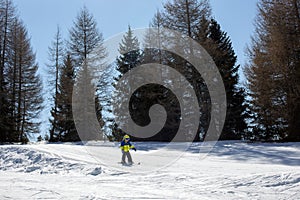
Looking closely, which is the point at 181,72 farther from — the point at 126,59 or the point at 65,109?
the point at 65,109

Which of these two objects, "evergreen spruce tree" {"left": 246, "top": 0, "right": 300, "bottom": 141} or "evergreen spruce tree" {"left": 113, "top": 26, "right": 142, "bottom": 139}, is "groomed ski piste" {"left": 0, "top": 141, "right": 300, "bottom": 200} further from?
"evergreen spruce tree" {"left": 113, "top": 26, "right": 142, "bottom": 139}

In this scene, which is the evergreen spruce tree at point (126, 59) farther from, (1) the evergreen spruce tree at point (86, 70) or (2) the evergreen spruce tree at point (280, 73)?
(2) the evergreen spruce tree at point (280, 73)

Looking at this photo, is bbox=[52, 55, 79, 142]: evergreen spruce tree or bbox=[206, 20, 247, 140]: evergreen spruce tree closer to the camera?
bbox=[206, 20, 247, 140]: evergreen spruce tree

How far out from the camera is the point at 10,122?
20781 millimetres

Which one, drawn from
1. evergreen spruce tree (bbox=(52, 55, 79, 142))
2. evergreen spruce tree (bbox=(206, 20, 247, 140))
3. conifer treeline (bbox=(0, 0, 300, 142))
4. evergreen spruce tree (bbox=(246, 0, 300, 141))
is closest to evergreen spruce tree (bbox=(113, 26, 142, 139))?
conifer treeline (bbox=(0, 0, 300, 142))

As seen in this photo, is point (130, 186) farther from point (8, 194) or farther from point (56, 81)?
point (56, 81)

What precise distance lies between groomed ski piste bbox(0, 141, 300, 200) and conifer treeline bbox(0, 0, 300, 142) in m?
5.82

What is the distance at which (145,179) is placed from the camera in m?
7.00

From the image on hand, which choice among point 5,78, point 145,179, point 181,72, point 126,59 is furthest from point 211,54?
point 5,78

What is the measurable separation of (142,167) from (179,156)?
3011 millimetres

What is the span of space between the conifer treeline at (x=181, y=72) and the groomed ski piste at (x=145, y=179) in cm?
582

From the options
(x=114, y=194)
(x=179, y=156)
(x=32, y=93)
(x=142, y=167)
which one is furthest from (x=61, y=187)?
(x=32, y=93)

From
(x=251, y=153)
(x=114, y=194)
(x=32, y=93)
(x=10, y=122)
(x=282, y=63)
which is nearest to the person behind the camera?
(x=114, y=194)

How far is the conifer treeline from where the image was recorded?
52.6 feet
